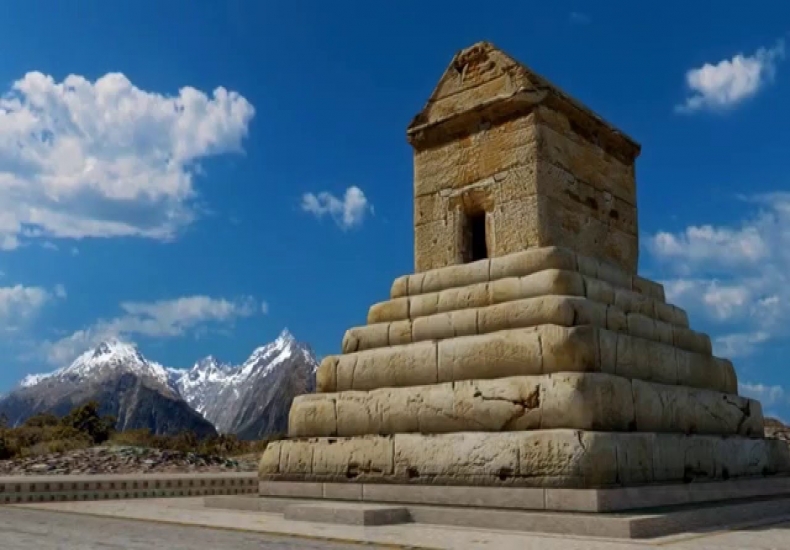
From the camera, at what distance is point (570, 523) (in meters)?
6.84

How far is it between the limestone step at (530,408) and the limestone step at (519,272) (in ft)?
5.18

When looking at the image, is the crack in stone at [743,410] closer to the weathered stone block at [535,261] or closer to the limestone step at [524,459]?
the limestone step at [524,459]

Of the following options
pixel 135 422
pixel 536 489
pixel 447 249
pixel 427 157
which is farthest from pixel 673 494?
pixel 135 422

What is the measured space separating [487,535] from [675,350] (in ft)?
13.5

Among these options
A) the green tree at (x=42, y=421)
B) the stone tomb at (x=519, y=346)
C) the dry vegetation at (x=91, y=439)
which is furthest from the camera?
the green tree at (x=42, y=421)

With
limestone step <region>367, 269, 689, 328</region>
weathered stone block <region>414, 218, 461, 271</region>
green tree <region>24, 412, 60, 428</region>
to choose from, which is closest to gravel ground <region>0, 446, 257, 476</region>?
limestone step <region>367, 269, 689, 328</region>

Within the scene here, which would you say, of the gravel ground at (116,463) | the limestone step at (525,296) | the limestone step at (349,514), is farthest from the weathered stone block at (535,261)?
the gravel ground at (116,463)

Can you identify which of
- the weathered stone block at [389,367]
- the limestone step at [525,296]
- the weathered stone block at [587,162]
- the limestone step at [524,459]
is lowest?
the limestone step at [524,459]

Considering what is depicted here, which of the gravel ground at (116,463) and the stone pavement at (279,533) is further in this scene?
the gravel ground at (116,463)

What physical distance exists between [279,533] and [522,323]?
135 inches

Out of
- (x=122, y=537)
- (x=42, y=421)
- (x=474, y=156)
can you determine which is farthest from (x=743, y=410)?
(x=42, y=421)

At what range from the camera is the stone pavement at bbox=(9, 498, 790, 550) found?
243 inches

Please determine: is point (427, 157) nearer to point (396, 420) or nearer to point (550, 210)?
point (550, 210)

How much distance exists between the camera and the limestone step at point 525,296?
→ 913 centimetres
